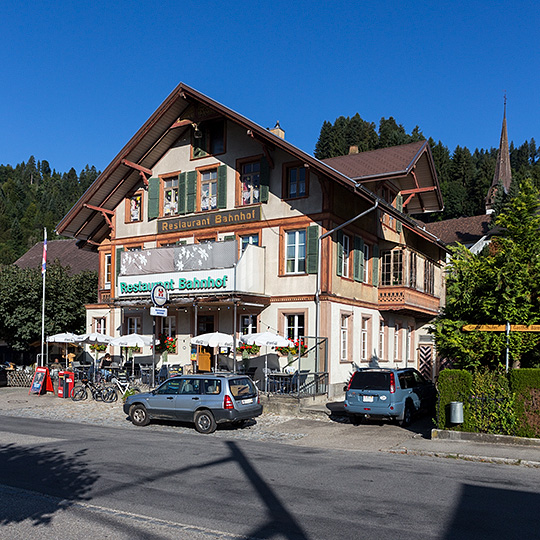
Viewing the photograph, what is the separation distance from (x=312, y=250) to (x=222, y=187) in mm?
5520

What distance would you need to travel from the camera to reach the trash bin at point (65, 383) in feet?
83.7

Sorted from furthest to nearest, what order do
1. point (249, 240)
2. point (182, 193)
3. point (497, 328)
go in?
point (182, 193) < point (249, 240) < point (497, 328)

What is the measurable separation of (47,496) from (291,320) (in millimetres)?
16526

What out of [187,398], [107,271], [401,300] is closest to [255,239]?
[401,300]

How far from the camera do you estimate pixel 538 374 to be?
49.0 feet

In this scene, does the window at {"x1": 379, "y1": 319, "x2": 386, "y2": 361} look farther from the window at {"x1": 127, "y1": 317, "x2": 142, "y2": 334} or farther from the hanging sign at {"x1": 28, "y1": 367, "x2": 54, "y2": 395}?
the hanging sign at {"x1": 28, "y1": 367, "x2": 54, "y2": 395}

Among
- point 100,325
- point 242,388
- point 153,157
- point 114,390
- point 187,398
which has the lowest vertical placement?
point 114,390

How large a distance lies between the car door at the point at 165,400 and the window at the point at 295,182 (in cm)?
1014

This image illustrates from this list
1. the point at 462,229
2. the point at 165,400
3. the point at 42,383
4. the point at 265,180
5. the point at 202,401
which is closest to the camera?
the point at 202,401

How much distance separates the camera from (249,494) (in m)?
9.66

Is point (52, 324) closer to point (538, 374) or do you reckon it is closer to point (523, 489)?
point (538, 374)

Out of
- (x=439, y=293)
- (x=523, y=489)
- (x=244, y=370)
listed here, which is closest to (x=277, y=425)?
(x=244, y=370)

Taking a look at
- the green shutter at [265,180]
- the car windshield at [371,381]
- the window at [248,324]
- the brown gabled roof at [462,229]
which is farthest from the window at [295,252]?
the brown gabled roof at [462,229]

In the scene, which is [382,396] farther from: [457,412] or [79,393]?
[79,393]
